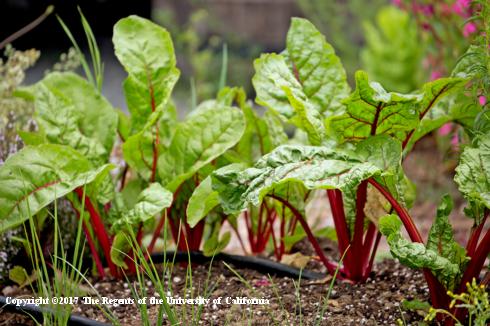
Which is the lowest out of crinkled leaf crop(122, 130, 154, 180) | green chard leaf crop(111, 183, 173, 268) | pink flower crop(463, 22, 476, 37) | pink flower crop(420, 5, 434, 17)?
green chard leaf crop(111, 183, 173, 268)

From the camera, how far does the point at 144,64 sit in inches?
89.3

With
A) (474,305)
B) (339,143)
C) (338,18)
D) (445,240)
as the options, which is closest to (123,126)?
(339,143)

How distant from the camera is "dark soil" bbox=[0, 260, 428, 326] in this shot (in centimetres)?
187

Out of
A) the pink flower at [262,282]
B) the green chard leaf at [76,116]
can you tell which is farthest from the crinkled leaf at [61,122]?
Result: the pink flower at [262,282]

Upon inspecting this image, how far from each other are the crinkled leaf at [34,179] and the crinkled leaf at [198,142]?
27 centimetres

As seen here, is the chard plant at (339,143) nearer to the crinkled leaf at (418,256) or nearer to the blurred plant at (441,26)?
the crinkled leaf at (418,256)

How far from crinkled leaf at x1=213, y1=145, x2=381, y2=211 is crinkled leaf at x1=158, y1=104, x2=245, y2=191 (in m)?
0.36

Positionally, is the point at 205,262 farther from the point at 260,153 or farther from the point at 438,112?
the point at 438,112

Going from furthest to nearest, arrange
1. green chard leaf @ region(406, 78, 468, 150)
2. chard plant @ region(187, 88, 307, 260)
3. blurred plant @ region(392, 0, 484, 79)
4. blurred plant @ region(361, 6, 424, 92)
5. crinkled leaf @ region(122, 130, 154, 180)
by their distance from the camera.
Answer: blurred plant @ region(361, 6, 424, 92) → blurred plant @ region(392, 0, 484, 79) → chard plant @ region(187, 88, 307, 260) → crinkled leaf @ region(122, 130, 154, 180) → green chard leaf @ region(406, 78, 468, 150)

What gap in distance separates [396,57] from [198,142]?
3760 millimetres

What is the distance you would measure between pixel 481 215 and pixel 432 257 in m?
0.24

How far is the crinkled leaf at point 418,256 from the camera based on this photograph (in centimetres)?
170

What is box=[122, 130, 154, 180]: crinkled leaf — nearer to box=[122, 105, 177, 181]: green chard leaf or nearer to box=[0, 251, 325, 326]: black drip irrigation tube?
box=[122, 105, 177, 181]: green chard leaf

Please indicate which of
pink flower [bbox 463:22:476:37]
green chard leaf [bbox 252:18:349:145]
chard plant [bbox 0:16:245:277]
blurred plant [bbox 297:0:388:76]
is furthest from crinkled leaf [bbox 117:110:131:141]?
blurred plant [bbox 297:0:388:76]
